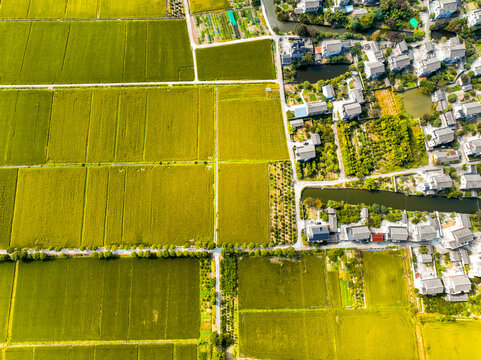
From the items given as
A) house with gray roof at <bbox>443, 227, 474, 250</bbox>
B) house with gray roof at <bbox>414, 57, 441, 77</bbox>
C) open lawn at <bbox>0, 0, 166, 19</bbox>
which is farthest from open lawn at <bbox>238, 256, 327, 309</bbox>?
open lawn at <bbox>0, 0, 166, 19</bbox>

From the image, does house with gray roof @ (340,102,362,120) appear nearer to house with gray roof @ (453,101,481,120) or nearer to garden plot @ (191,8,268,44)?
house with gray roof @ (453,101,481,120)

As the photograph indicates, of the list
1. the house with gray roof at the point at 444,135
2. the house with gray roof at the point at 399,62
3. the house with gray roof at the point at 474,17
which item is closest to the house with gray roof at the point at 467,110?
the house with gray roof at the point at 444,135

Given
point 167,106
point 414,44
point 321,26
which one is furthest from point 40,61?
point 414,44

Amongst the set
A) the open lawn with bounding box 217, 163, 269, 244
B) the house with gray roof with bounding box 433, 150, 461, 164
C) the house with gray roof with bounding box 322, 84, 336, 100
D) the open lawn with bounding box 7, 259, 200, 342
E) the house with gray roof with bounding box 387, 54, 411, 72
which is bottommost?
the open lawn with bounding box 7, 259, 200, 342

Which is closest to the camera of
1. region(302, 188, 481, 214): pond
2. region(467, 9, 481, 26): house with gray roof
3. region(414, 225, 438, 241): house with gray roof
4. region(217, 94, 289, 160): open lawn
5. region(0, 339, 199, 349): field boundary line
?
region(0, 339, 199, 349): field boundary line

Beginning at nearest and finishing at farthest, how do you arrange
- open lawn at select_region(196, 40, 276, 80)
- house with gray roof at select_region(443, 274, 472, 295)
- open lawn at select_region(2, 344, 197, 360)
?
open lawn at select_region(2, 344, 197, 360) → house with gray roof at select_region(443, 274, 472, 295) → open lawn at select_region(196, 40, 276, 80)

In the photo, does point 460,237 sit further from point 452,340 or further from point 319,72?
point 319,72

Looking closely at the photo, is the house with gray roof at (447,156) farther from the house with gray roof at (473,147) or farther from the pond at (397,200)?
the pond at (397,200)
